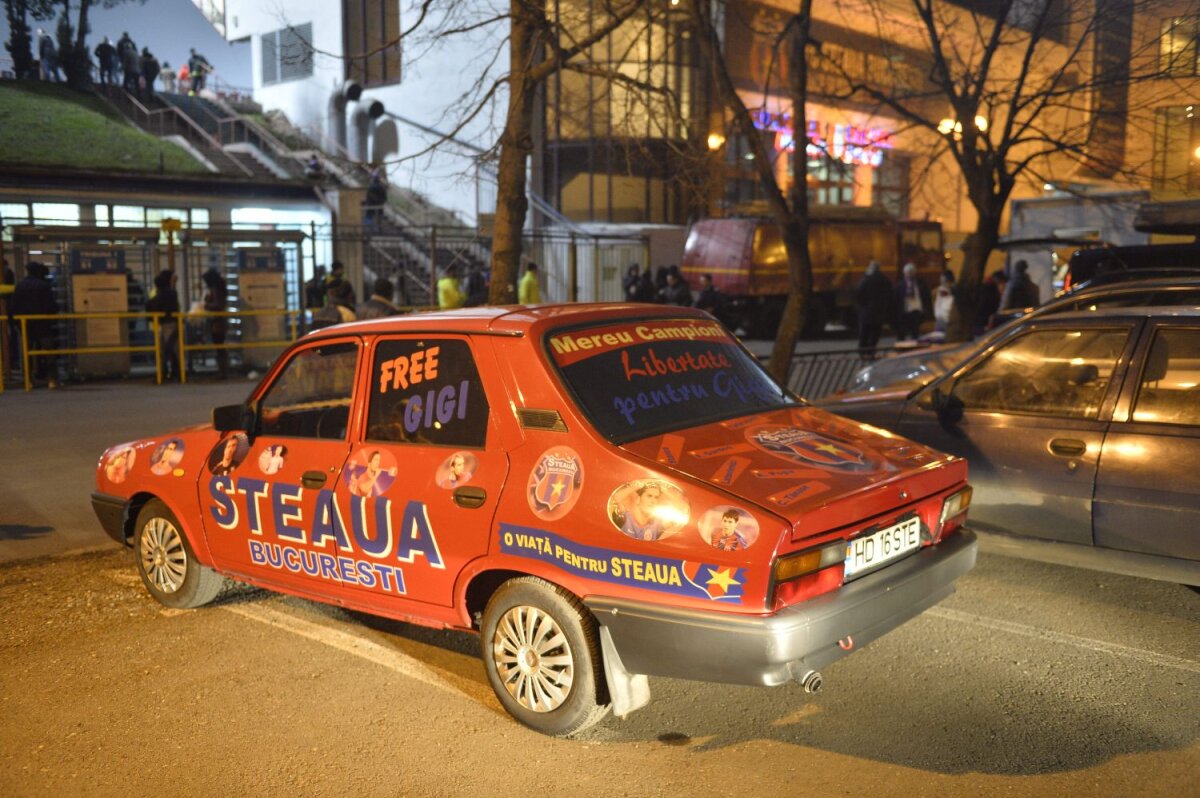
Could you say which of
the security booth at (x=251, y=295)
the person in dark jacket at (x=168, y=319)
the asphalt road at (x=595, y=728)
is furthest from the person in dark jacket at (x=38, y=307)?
the asphalt road at (x=595, y=728)

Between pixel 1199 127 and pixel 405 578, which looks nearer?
pixel 405 578

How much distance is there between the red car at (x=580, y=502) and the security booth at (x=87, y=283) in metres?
11.6

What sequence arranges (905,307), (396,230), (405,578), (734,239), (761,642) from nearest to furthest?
1. (761,642)
2. (405,578)
3. (905,307)
4. (734,239)
5. (396,230)

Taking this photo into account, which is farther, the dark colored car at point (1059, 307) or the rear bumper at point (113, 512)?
the dark colored car at point (1059, 307)

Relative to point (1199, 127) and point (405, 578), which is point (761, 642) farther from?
point (1199, 127)

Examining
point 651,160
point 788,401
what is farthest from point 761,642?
point 651,160

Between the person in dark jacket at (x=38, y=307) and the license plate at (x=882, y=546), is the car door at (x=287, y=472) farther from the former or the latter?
the person in dark jacket at (x=38, y=307)

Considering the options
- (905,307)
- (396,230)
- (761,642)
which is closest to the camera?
(761,642)

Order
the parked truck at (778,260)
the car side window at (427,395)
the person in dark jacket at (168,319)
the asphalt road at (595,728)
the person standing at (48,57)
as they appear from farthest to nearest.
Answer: the person standing at (48,57) → the parked truck at (778,260) → the person in dark jacket at (168,319) → the car side window at (427,395) → the asphalt road at (595,728)

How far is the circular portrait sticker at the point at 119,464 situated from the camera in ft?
19.9

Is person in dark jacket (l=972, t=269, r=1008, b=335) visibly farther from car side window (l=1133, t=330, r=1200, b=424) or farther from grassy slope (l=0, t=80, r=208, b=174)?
grassy slope (l=0, t=80, r=208, b=174)

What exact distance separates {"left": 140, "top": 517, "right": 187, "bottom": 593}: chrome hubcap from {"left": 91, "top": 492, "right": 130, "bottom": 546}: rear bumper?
0.18 m

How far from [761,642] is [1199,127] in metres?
14.5

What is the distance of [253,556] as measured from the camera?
17.6 feet
